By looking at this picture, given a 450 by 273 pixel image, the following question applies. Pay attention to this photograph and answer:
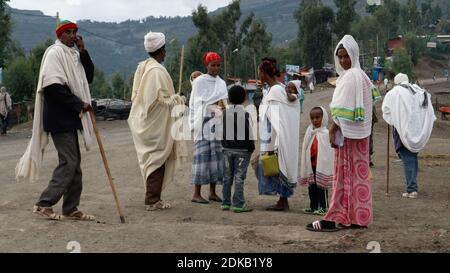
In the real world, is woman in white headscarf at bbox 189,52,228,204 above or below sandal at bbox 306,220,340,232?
above

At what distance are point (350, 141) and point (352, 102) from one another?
371 mm

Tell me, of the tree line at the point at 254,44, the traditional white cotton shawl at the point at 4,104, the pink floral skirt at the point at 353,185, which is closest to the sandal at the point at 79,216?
the pink floral skirt at the point at 353,185

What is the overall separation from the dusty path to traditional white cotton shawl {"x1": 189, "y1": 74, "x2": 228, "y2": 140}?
1019 millimetres

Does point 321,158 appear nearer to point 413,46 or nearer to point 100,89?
point 100,89

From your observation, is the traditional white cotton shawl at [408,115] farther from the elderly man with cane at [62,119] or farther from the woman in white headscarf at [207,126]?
the elderly man with cane at [62,119]

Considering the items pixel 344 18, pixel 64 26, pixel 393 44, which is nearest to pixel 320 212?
pixel 64 26

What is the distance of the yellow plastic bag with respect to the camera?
25.4 feet

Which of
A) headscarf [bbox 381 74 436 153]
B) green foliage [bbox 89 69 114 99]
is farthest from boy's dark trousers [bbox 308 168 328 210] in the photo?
green foliage [bbox 89 69 114 99]

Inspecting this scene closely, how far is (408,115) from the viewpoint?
9602mm

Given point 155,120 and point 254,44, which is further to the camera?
point 254,44

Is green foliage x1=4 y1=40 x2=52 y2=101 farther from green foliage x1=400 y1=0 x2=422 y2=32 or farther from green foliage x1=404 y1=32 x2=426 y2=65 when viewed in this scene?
green foliage x1=400 y1=0 x2=422 y2=32

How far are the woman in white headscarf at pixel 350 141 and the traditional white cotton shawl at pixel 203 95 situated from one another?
2544 mm

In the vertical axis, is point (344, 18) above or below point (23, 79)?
above

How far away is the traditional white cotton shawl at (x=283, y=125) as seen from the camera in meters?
7.68
